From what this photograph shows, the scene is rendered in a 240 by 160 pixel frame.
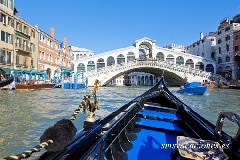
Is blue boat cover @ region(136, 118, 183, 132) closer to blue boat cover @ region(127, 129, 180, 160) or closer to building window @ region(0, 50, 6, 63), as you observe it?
blue boat cover @ region(127, 129, 180, 160)

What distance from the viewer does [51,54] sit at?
25.9 metres

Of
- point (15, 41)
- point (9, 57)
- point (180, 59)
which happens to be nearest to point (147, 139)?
point (9, 57)

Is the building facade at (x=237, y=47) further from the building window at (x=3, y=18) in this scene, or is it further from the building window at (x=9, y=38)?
the building window at (x=3, y=18)

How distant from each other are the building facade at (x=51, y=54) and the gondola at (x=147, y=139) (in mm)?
20499

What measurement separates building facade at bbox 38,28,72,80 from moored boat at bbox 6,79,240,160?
2063cm

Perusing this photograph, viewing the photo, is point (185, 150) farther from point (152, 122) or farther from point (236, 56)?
point (236, 56)

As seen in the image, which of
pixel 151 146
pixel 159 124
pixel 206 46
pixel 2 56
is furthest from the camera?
pixel 206 46

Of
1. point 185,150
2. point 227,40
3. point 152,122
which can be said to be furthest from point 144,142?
point 227,40

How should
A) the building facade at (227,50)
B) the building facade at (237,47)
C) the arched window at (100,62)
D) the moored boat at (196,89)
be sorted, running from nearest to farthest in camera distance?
1. the moored boat at (196,89)
2. the building facade at (237,47)
3. the building facade at (227,50)
4. the arched window at (100,62)

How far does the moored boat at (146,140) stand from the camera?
4.50 ft

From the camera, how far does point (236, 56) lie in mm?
26516

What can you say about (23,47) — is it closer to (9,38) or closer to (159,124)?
(9,38)

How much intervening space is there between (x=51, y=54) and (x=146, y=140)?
2425 cm

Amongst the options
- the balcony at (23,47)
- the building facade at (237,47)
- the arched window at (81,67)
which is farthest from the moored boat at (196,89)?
the arched window at (81,67)
